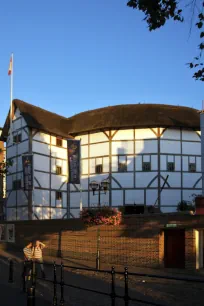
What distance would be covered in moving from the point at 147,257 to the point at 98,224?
3180mm

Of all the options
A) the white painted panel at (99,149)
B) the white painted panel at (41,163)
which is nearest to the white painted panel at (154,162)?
the white painted panel at (99,149)

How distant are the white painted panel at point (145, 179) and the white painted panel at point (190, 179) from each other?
8.14 ft

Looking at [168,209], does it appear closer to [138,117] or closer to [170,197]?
[170,197]

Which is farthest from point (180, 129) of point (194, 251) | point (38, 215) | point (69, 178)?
point (194, 251)

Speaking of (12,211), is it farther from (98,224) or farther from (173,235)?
(173,235)

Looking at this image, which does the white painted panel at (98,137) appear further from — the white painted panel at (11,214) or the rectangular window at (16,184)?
the white painted panel at (11,214)

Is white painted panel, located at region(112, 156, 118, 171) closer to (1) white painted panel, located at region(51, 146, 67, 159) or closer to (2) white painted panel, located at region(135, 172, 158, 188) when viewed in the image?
(2) white painted panel, located at region(135, 172, 158, 188)

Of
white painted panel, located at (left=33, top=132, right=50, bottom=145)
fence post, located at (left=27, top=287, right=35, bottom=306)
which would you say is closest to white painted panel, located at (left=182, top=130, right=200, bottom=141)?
white painted panel, located at (left=33, top=132, right=50, bottom=145)

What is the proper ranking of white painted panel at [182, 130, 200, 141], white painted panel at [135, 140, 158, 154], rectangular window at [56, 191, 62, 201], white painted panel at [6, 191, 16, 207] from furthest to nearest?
1. rectangular window at [56, 191, 62, 201]
2. white painted panel at [6, 191, 16, 207]
3. white painted panel at [182, 130, 200, 141]
4. white painted panel at [135, 140, 158, 154]

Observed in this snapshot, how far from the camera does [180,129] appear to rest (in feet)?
117

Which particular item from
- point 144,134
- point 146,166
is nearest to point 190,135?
point 144,134

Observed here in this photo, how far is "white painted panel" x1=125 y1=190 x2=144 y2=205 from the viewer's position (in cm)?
3403

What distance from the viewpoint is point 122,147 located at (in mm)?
35656

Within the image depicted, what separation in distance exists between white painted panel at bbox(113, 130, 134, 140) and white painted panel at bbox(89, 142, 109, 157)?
99cm
